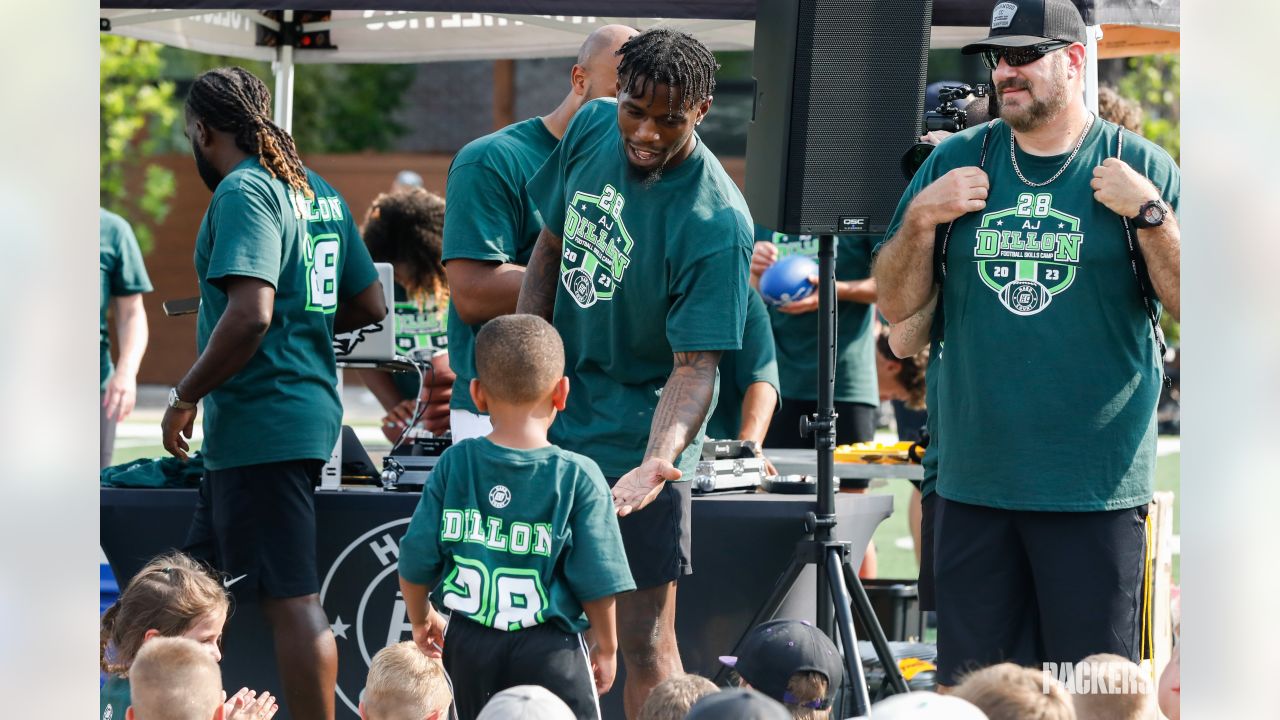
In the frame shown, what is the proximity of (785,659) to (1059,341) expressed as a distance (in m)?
0.91

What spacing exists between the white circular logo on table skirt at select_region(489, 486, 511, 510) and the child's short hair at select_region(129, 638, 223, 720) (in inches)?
25.5

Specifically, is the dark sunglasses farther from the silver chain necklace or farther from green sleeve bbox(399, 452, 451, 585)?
green sleeve bbox(399, 452, 451, 585)

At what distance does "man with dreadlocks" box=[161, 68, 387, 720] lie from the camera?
4203 millimetres

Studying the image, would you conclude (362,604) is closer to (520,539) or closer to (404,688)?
(404,688)

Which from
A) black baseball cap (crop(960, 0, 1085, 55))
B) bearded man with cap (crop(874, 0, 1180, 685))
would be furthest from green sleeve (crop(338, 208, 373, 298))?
black baseball cap (crop(960, 0, 1085, 55))

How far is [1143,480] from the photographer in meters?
3.37

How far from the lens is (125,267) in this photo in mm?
6812

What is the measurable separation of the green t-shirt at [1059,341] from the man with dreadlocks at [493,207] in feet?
4.66

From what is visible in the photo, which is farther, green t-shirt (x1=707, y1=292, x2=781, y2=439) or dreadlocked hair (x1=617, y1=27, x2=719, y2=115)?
green t-shirt (x1=707, y1=292, x2=781, y2=439)

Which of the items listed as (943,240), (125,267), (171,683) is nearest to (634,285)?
(943,240)

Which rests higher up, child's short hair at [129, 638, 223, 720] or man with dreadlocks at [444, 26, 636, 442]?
man with dreadlocks at [444, 26, 636, 442]

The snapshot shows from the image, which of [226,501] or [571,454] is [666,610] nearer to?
[571,454]

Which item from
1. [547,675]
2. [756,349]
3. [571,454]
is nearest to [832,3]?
[756,349]

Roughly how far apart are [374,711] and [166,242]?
1834cm
